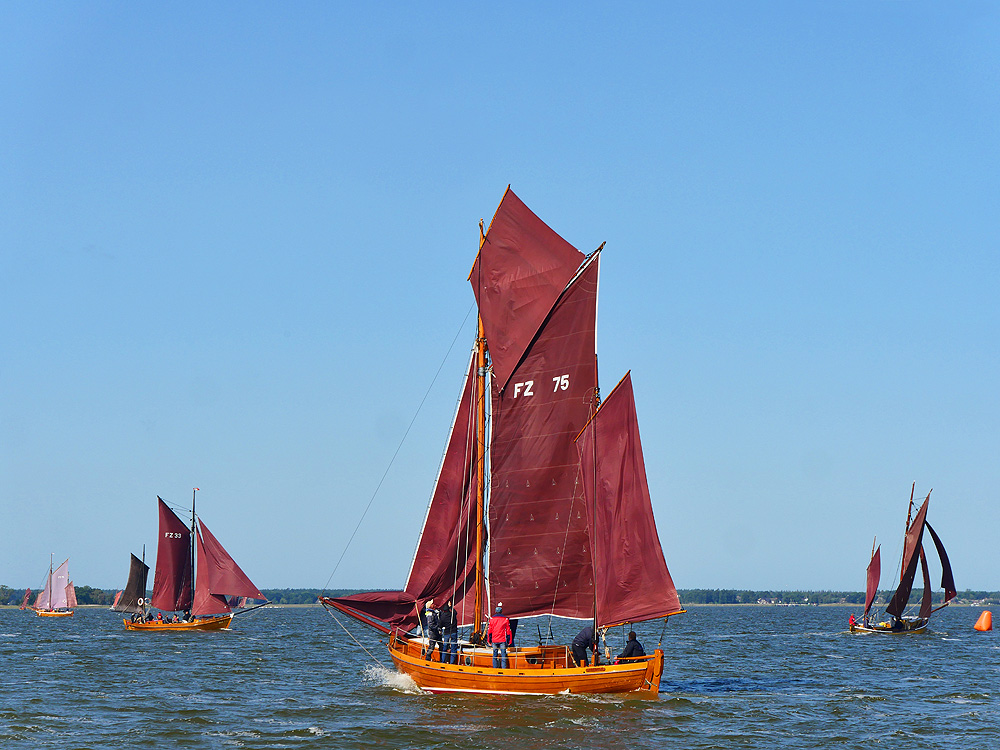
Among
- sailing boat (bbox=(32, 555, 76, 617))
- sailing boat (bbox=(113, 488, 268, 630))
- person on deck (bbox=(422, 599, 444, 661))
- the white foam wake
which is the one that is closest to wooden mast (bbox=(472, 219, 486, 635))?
person on deck (bbox=(422, 599, 444, 661))

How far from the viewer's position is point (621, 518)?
110ft

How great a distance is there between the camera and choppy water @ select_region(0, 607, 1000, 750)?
29.3 metres

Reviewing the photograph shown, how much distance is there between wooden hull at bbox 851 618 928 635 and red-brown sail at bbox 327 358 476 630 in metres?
59.4

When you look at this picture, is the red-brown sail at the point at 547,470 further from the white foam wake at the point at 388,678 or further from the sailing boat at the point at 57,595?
the sailing boat at the point at 57,595

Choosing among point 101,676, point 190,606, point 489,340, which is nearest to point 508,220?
point 489,340

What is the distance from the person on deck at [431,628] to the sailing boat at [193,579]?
42.9m

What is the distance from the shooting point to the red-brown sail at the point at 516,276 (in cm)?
3528

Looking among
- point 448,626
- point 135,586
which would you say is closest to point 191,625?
point 135,586

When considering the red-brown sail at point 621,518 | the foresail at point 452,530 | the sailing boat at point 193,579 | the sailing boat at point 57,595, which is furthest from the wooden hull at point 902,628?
the sailing boat at point 57,595

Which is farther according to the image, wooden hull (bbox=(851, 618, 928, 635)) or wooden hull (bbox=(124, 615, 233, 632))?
wooden hull (bbox=(851, 618, 928, 635))

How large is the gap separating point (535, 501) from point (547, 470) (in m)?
1.12

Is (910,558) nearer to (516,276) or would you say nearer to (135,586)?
(516,276)

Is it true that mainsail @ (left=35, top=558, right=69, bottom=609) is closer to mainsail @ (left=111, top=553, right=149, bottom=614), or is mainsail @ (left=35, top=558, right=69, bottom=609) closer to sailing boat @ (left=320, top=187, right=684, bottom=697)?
mainsail @ (left=111, top=553, right=149, bottom=614)

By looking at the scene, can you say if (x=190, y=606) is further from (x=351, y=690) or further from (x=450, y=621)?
(x=450, y=621)
